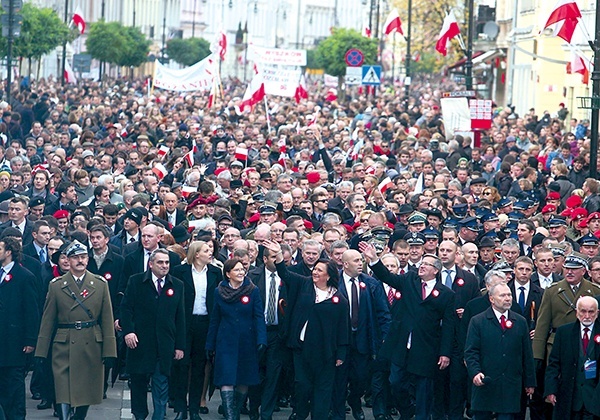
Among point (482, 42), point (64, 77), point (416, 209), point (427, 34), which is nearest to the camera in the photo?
point (416, 209)

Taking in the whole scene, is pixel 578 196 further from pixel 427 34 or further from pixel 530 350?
pixel 427 34

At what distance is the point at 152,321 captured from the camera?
1393 cm

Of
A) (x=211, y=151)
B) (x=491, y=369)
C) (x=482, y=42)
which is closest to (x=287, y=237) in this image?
(x=491, y=369)

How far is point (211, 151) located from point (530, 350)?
1601 cm

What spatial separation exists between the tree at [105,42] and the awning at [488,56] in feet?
57.9

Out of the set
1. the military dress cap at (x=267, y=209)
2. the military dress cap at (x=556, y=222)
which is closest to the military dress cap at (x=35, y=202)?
the military dress cap at (x=267, y=209)

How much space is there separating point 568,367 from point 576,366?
0.25 ft

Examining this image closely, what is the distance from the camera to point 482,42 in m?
64.9

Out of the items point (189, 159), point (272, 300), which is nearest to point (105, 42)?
point (189, 159)

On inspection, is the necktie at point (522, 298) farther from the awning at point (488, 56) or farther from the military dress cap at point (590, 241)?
the awning at point (488, 56)

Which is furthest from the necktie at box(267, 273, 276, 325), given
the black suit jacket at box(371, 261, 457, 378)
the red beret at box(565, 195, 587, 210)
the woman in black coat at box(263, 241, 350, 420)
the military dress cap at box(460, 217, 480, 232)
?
the red beret at box(565, 195, 587, 210)

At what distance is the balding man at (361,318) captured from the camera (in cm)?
1429

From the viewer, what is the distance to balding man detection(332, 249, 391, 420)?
14.3 m

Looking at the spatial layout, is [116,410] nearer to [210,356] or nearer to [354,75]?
[210,356]
